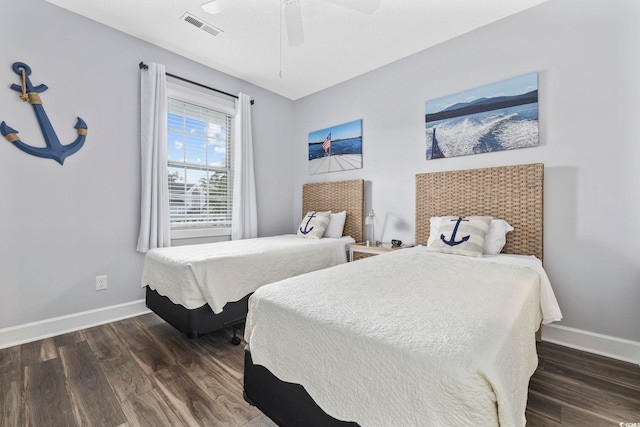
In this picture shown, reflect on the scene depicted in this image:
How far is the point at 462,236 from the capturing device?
86.3 inches

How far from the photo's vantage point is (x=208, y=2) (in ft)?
7.23

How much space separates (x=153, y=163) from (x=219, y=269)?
1.49 meters

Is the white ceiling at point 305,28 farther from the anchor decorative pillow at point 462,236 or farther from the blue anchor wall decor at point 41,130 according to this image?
the anchor decorative pillow at point 462,236

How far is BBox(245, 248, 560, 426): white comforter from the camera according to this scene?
73 centimetres

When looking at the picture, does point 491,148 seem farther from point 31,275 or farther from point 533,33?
point 31,275

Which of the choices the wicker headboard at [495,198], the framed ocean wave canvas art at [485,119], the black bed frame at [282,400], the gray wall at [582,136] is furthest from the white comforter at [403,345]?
the framed ocean wave canvas art at [485,119]

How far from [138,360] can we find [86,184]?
5.35 feet

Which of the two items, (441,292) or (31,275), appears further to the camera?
(31,275)

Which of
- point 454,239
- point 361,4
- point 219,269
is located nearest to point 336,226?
point 454,239

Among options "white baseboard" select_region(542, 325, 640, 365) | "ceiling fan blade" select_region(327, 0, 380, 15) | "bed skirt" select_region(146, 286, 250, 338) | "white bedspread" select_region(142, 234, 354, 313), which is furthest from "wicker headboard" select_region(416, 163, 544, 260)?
"bed skirt" select_region(146, 286, 250, 338)

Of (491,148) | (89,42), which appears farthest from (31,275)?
(491,148)

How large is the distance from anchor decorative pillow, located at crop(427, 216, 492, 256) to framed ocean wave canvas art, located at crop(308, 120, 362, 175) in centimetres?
148

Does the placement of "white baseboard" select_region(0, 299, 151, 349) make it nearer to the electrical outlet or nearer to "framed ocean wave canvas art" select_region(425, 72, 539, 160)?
the electrical outlet

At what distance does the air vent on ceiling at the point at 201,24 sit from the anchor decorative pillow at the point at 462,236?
2733mm
